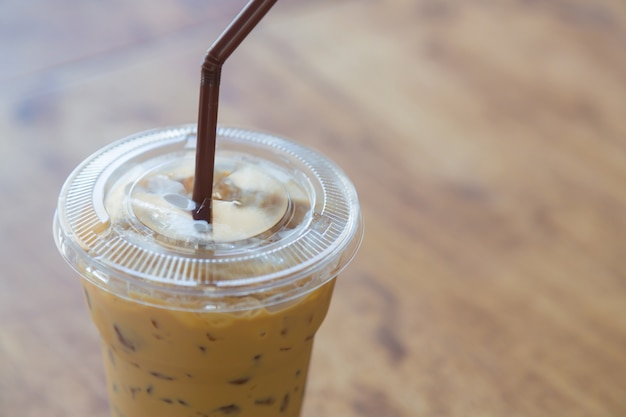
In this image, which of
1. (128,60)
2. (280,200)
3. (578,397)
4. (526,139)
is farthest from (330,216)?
(128,60)

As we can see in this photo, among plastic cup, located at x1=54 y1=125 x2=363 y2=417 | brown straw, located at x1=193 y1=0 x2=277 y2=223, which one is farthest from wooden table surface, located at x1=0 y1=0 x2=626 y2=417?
brown straw, located at x1=193 y1=0 x2=277 y2=223

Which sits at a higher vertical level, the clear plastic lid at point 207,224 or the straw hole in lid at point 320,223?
the straw hole in lid at point 320,223

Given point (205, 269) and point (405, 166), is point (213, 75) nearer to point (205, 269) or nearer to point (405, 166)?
point (205, 269)

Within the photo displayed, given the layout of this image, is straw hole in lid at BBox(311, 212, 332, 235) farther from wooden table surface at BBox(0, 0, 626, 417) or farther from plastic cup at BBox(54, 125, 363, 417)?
wooden table surface at BBox(0, 0, 626, 417)

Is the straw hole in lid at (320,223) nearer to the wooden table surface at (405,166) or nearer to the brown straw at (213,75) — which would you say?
the brown straw at (213,75)

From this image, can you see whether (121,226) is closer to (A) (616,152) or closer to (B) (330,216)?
(B) (330,216)

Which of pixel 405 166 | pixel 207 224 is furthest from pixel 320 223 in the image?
pixel 405 166

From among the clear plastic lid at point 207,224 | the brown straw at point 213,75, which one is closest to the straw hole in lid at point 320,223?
the clear plastic lid at point 207,224

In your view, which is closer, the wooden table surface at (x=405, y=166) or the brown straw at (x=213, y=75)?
the brown straw at (x=213, y=75)
